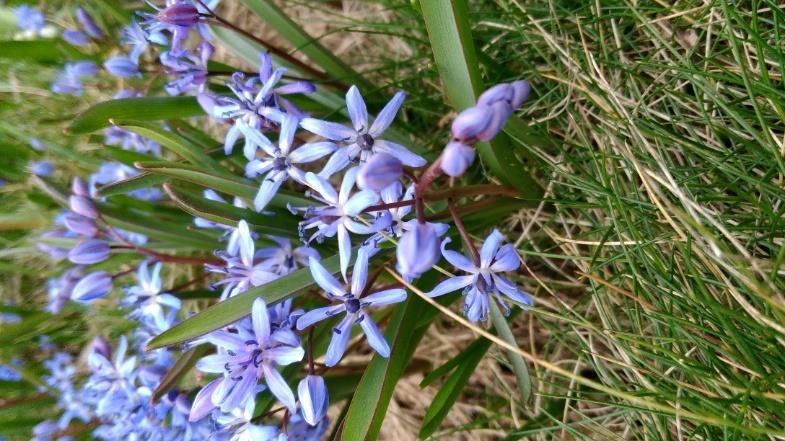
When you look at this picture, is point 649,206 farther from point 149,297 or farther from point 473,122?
point 149,297

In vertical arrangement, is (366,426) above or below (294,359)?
below

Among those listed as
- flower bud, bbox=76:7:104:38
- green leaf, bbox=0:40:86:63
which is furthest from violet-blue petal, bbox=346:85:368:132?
flower bud, bbox=76:7:104:38

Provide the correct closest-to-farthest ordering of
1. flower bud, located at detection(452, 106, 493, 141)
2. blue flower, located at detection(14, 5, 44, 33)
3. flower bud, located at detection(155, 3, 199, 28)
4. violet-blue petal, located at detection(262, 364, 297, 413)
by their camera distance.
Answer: flower bud, located at detection(452, 106, 493, 141)
violet-blue petal, located at detection(262, 364, 297, 413)
flower bud, located at detection(155, 3, 199, 28)
blue flower, located at detection(14, 5, 44, 33)

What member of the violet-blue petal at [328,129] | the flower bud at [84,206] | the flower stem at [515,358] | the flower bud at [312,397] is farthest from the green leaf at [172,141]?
the flower stem at [515,358]

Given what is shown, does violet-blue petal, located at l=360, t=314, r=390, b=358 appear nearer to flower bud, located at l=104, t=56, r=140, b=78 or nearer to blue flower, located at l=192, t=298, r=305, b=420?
blue flower, located at l=192, t=298, r=305, b=420

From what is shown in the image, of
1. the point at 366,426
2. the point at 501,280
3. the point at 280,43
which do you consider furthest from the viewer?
the point at 280,43

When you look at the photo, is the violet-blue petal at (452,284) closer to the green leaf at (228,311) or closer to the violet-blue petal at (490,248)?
the violet-blue petal at (490,248)

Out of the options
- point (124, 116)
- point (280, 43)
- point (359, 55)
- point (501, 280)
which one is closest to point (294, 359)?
point (501, 280)

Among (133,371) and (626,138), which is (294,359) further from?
(626,138)
